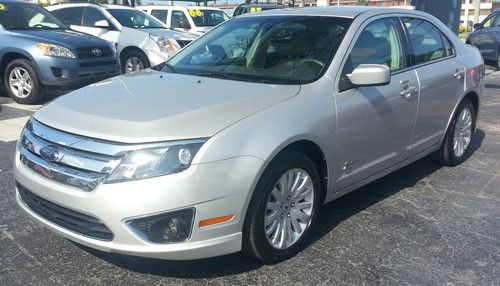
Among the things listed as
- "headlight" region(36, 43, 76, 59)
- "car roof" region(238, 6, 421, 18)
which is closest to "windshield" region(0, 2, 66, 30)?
"headlight" region(36, 43, 76, 59)

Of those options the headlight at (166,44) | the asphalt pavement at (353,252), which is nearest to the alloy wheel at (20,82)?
the headlight at (166,44)

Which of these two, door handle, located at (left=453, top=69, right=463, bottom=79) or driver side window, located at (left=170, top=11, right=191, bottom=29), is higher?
door handle, located at (left=453, top=69, right=463, bottom=79)

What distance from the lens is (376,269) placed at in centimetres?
327

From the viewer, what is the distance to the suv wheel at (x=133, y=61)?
10539 mm

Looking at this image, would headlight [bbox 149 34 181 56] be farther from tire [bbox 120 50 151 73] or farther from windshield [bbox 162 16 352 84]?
windshield [bbox 162 16 352 84]

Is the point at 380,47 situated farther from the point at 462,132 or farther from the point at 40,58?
the point at 40,58

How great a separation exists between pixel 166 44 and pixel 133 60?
78 centimetres

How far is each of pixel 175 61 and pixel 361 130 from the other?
172 cm

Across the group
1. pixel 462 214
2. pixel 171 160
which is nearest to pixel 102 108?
pixel 171 160

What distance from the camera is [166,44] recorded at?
10508mm

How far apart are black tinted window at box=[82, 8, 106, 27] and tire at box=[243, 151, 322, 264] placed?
889 centimetres

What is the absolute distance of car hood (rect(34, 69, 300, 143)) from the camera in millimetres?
2820

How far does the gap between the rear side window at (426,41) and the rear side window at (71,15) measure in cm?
840

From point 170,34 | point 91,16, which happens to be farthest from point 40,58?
point 170,34
